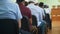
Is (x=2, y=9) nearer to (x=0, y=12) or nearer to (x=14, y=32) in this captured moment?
(x=0, y=12)

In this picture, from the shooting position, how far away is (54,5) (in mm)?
11414

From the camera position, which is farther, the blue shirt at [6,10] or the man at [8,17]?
the blue shirt at [6,10]

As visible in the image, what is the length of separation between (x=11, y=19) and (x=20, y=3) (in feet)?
4.49

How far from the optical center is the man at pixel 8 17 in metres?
2.25

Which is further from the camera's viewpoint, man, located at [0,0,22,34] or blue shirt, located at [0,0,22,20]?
blue shirt, located at [0,0,22,20]

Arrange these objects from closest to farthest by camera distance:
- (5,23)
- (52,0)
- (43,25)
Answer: (5,23) → (43,25) → (52,0)

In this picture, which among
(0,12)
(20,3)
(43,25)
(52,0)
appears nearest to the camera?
(0,12)

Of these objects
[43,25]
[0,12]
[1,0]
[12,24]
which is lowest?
[43,25]

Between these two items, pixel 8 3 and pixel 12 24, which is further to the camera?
pixel 8 3

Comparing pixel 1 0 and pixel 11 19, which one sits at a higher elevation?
pixel 1 0

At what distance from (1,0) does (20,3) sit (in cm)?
122

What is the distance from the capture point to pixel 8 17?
238 cm

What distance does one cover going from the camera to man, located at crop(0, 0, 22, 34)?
2.25 meters

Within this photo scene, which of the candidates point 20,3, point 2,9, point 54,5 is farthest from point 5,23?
point 54,5
